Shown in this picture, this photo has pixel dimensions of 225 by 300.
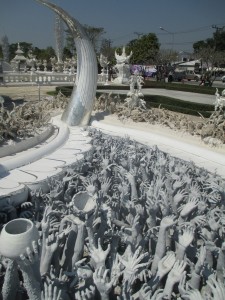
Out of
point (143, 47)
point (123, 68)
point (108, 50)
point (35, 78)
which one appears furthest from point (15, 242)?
point (143, 47)

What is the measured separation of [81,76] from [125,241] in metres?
6.36

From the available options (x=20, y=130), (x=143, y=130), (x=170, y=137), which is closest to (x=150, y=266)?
(x=20, y=130)

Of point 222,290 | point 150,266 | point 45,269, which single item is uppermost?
point 222,290

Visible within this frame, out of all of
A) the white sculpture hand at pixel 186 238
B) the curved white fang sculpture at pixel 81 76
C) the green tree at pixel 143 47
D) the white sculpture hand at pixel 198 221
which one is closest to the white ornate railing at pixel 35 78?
the curved white fang sculpture at pixel 81 76

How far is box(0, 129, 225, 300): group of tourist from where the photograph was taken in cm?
257

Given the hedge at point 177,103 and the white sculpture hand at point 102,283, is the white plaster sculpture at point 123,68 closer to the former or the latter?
the hedge at point 177,103

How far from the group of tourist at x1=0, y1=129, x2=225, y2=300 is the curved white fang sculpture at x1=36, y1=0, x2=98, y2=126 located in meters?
3.86

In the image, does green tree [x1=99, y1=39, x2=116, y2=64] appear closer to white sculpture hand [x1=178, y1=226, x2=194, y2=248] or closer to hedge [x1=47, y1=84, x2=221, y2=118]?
hedge [x1=47, y1=84, x2=221, y2=118]

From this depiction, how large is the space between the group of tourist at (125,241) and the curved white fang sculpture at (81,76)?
3.86m

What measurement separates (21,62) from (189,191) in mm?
37447

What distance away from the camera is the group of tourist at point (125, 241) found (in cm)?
257

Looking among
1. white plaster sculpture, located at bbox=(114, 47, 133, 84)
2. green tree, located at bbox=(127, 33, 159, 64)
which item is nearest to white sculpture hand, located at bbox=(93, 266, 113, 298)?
white plaster sculpture, located at bbox=(114, 47, 133, 84)

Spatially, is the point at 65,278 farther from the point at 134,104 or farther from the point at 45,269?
A: the point at 134,104

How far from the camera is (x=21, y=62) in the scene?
38406 millimetres
